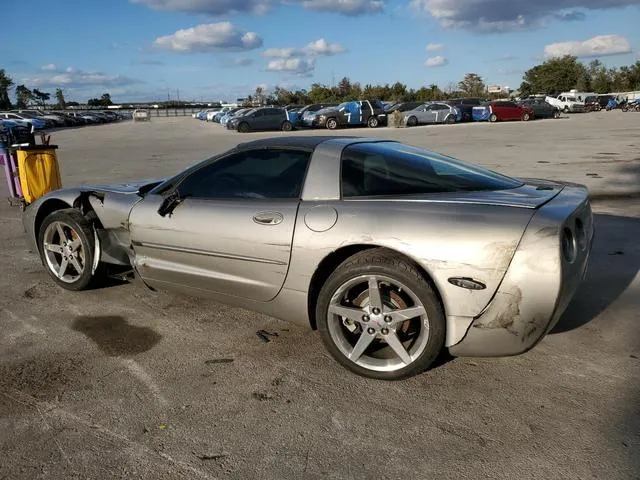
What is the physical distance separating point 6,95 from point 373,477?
99.3 metres

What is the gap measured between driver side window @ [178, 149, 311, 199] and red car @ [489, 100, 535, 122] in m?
37.1

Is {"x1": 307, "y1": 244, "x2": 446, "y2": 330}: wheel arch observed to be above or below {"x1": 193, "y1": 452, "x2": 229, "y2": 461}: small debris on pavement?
above

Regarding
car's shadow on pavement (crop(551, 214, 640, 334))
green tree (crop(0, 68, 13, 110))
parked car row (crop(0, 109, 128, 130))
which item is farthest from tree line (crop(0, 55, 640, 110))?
car's shadow on pavement (crop(551, 214, 640, 334))

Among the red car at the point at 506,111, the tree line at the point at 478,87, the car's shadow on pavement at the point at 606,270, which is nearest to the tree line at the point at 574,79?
the tree line at the point at 478,87

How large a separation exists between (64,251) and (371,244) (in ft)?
9.66

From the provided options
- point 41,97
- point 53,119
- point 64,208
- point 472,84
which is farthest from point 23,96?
point 64,208

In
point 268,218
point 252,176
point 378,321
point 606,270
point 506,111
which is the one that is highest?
point 252,176

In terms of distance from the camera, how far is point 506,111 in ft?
125

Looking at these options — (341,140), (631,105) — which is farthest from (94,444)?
(631,105)

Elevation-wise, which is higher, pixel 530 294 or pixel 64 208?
pixel 64 208

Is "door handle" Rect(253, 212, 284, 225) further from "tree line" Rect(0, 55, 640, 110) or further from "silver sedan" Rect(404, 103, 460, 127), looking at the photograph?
"tree line" Rect(0, 55, 640, 110)

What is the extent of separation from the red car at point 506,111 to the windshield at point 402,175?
36.8m

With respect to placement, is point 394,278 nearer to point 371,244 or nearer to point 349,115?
point 371,244

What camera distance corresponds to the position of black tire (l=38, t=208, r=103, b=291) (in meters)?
4.40
